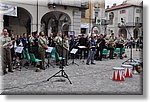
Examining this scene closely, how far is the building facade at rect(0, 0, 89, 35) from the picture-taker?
19453mm

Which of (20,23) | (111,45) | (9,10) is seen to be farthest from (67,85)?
(20,23)

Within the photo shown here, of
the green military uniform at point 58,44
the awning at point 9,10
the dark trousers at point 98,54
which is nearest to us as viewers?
the green military uniform at point 58,44

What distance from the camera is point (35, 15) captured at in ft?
65.6

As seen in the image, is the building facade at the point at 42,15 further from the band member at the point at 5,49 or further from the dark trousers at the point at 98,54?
the band member at the point at 5,49

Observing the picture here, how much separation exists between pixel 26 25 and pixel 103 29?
13.7 metres

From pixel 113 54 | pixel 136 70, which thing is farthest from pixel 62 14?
pixel 136 70

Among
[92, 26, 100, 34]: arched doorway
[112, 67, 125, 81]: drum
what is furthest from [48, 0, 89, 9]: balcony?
[112, 67, 125, 81]: drum

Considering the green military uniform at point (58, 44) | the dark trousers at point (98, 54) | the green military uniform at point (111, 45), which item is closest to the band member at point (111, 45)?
the green military uniform at point (111, 45)

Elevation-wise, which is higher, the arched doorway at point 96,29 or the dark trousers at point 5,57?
the arched doorway at point 96,29

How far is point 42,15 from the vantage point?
2036cm

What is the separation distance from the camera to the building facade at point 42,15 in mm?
19453

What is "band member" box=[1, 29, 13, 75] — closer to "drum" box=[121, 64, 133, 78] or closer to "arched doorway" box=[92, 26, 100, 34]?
"drum" box=[121, 64, 133, 78]

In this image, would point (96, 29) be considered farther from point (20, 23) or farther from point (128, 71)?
point (128, 71)

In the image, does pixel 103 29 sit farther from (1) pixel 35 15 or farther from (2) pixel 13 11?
(2) pixel 13 11
